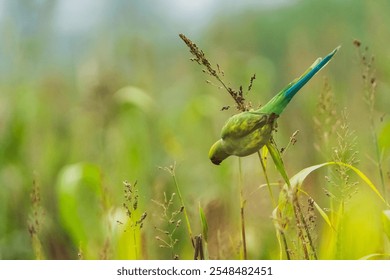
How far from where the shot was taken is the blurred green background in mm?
1896

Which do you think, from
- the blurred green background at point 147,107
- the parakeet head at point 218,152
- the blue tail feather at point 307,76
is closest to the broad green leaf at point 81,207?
the blurred green background at point 147,107

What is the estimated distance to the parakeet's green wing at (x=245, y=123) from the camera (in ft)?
4.68

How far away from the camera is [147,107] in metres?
2.08

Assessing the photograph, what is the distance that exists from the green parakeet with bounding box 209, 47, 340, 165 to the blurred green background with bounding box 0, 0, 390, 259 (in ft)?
1.33

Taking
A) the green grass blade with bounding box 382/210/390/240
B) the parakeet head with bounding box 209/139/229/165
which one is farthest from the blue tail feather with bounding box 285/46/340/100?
the green grass blade with bounding box 382/210/390/240

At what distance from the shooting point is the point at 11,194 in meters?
2.12

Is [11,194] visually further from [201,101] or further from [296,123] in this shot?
[296,123]

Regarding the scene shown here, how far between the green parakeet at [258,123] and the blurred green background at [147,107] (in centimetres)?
41

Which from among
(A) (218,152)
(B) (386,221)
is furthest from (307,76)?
(B) (386,221)

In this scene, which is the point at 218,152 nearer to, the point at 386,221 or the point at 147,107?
the point at 386,221
